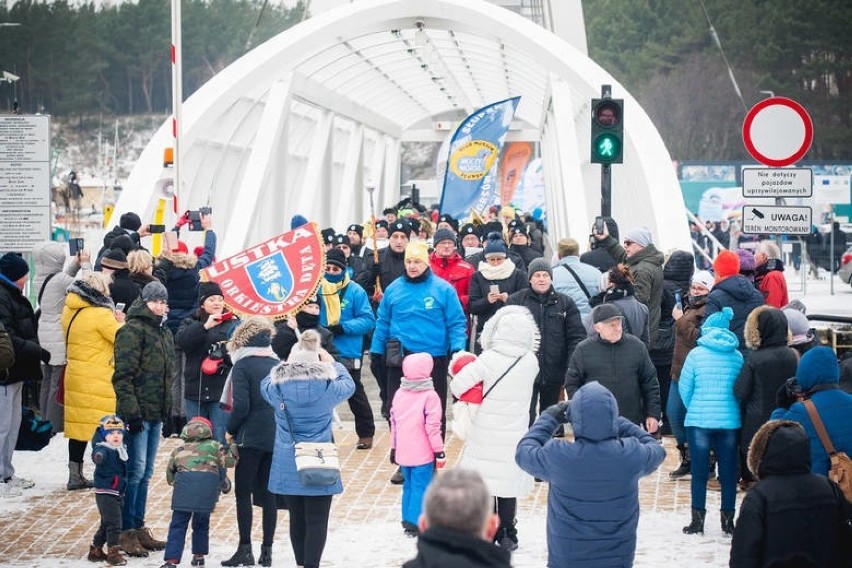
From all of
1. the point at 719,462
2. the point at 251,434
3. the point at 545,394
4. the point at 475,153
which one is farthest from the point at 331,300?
the point at 475,153

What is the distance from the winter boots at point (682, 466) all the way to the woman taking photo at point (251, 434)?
3848mm

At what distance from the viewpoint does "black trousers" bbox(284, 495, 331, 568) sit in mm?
7723

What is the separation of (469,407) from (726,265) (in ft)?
11.0

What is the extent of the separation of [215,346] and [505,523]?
2.70 meters

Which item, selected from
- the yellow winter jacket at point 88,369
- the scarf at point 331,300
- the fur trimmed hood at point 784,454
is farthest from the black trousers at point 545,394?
the fur trimmed hood at point 784,454

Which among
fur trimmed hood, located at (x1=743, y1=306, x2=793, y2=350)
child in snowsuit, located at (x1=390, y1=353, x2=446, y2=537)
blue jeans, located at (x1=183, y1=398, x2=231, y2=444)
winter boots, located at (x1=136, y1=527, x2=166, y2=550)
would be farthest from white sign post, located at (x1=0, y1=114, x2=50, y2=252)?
fur trimmed hood, located at (x1=743, y1=306, x2=793, y2=350)

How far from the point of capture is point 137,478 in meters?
8.92

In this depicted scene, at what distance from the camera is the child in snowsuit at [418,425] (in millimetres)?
8773

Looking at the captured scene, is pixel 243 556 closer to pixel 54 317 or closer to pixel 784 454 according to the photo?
pixel 54 317

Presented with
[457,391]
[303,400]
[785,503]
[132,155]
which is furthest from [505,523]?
[132,155]

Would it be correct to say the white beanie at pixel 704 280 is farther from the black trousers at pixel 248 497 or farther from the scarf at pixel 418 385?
the black trousers at pixel 248 497

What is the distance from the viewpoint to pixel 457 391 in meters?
8.27

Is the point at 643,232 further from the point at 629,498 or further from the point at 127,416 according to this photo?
the point at 629,498

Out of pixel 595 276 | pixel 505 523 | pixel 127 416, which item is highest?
pixel 595 276
